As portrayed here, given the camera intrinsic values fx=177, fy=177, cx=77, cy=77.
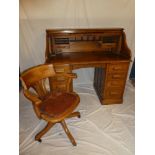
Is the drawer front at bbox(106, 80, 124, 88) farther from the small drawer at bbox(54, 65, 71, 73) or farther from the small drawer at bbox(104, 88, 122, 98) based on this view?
the small drawer at bbox(54, 65, 71, 73)

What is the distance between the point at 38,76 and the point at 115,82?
0.95 metres

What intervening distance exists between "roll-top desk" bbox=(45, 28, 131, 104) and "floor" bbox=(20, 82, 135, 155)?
0.19m

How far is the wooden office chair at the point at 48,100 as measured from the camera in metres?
1.52

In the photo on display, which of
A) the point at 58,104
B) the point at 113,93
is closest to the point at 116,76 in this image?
the point at 113,93

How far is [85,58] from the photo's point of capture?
208 centimetres

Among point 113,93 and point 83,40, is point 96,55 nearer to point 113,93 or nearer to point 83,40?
point 83,40

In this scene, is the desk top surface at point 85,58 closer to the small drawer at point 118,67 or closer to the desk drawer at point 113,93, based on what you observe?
the small drawer at point 118,67

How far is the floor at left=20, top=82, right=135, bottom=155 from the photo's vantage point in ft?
5.53

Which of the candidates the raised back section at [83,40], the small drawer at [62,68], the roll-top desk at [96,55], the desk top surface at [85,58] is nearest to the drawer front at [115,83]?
the roll-top desk at [96,55]

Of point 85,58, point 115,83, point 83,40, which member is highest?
point 83,40

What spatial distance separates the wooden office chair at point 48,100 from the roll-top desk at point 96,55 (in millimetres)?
217

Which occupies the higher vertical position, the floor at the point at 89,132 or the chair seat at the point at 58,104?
the chair seat at the point at 58,104

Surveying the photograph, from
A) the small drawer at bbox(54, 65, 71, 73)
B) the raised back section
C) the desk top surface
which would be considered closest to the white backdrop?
the raised back section
